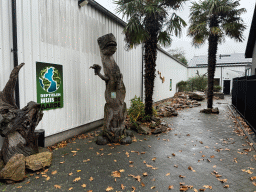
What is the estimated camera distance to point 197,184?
3.07 meters

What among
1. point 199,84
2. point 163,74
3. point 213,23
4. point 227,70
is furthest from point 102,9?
point 227,70

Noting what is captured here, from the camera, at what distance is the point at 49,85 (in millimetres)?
4801

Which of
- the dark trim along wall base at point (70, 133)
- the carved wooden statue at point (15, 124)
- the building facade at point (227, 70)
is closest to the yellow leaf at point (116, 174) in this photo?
the carved wooden statue at point (15, 124)

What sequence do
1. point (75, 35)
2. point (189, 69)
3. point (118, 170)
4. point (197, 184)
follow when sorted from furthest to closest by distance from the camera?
1. point (189, 69)
2. point (75, 35)
3. point (118, 170)
4. point (197, 184)

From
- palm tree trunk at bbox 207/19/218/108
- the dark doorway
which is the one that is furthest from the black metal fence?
the dark doorway

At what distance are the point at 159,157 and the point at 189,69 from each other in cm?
2644

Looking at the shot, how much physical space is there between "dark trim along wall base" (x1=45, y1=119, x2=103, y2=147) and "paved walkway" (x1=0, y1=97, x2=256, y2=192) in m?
0.38

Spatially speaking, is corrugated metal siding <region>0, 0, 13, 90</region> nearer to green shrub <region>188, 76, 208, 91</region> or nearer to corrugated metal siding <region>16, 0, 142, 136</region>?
corrugated metal siding <region>16, 0, 142, 136</region>

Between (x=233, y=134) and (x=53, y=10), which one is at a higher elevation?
(x=53, y=10)

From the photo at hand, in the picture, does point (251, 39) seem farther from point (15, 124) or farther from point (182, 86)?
point (15, 124)

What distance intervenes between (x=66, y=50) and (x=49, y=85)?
1.27 metres

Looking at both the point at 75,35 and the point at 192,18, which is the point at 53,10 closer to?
the point at 75,35

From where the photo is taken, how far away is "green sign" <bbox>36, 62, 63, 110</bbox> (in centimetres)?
456

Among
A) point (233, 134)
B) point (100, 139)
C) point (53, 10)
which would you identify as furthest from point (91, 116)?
point (233, 134)
